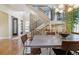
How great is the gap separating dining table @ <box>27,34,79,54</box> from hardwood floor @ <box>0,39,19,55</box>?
0.22 metres

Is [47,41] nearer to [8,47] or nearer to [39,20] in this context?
[39,20]

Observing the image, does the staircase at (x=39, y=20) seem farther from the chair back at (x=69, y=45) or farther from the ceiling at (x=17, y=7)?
the chair back at (x=69, y=45)

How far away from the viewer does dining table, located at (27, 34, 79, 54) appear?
2.16 m

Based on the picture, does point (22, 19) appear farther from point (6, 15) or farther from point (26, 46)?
point (26, 46)

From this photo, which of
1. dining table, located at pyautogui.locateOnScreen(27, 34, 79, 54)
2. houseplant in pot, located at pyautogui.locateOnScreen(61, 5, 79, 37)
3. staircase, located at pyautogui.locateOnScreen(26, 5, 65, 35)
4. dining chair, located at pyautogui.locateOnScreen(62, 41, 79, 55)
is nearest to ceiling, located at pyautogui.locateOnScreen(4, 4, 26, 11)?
staircase, located at pyautogui.locateOnScreen(26, 5, 65, 35)

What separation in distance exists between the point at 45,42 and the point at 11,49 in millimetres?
493

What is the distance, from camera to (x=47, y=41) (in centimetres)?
216

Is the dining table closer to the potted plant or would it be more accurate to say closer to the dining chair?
the dining chair

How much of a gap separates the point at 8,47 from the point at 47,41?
0.56 metres

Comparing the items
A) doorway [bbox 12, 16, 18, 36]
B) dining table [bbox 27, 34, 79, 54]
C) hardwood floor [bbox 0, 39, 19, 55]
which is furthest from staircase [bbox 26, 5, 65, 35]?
hardwood floor [bbox 0, 39, 19, 55]

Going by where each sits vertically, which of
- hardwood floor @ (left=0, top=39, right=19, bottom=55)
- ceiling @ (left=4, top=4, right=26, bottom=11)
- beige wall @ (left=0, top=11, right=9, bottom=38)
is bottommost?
hardwood floor @ (left=0, top=39, right=19, bottom=55)

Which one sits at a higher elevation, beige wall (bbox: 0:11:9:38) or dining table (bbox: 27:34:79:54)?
beige wall (bbox: 0:11:9:38)
